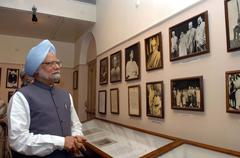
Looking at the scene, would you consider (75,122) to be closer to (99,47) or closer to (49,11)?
(99,47)

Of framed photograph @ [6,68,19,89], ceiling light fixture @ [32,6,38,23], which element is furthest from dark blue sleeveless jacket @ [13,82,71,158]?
framed photograph @ [6,68,19,89]

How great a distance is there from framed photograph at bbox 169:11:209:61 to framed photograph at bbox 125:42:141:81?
72 cm

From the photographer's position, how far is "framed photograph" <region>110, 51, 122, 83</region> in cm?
372

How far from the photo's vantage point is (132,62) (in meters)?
3.33

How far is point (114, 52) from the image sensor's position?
3967 mm

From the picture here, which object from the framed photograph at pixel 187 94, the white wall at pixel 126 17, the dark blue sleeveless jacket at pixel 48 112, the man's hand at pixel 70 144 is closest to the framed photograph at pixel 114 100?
the white wall at pixel 126 17

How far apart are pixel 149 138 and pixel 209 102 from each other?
0.69 m

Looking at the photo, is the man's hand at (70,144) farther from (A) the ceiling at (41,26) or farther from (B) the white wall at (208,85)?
(A) the ceiling at (41,26)

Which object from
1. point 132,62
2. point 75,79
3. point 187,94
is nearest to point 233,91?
point 187,94

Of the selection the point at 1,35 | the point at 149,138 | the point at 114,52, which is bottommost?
the point at 149,138

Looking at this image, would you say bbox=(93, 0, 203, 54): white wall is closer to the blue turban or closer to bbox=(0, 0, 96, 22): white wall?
bbox=(0, 0, 96, 22): white wall

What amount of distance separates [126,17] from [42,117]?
2.48 metres

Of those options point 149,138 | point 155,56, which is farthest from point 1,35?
point 149,138

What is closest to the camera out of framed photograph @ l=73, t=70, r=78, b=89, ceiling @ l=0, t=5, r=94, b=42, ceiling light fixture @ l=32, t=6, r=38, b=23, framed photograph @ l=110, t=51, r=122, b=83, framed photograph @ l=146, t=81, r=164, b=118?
framed photograph @ l=146, t=81, r=164, b=118
